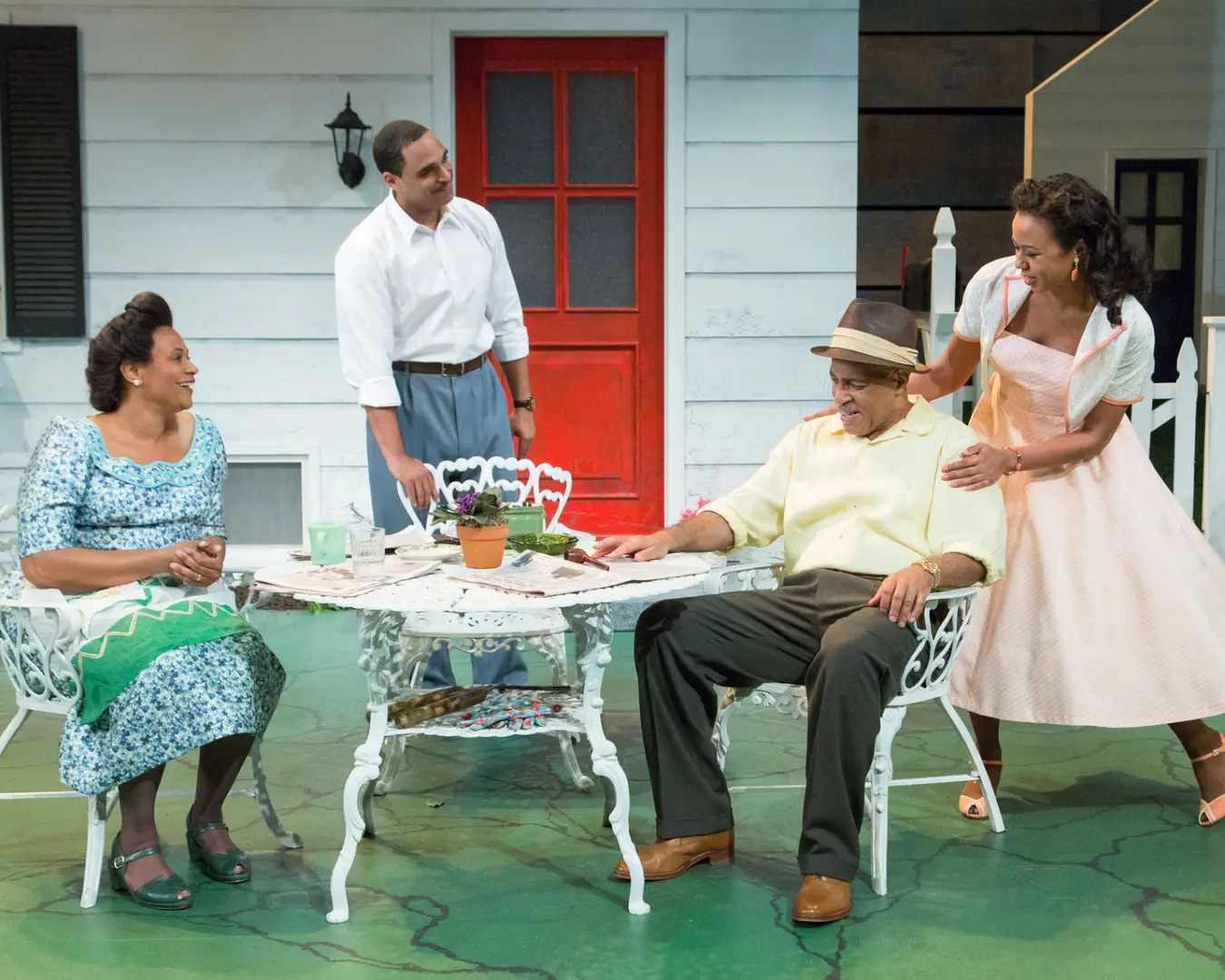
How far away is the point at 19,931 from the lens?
275 centimetres

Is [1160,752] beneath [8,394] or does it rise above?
beneath

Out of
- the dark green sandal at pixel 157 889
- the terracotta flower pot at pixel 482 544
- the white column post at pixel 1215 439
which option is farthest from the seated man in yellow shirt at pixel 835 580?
the white column post at pixel 1215 439

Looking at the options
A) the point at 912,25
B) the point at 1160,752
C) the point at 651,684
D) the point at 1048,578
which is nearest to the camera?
the point at 651,684

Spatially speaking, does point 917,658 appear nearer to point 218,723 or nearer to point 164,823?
point 218,723

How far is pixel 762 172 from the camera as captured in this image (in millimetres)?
5797

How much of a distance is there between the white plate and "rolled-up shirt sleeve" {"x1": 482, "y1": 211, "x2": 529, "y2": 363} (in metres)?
1.22

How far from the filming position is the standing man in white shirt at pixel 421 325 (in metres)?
3.95

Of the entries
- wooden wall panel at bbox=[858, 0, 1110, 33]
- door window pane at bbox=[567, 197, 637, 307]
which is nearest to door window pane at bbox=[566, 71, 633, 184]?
door window pane at bbox=[567, 197, 637, 307]

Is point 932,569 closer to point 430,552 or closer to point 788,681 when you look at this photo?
point 788,681

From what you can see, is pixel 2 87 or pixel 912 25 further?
pixel 912 25

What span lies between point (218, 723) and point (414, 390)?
1.48m

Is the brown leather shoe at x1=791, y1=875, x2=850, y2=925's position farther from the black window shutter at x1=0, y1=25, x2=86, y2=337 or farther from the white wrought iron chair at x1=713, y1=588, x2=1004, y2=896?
the black window shutter at x1=0, y1=25, x2=86, y2=337

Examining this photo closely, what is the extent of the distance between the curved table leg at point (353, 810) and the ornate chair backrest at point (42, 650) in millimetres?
598

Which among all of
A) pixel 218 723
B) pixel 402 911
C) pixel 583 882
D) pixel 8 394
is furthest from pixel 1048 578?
pixel 8 394
